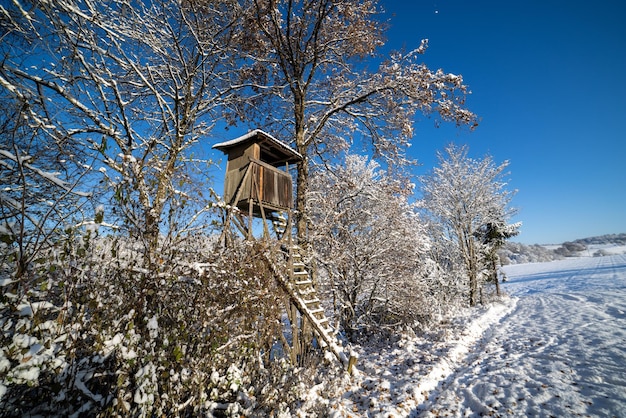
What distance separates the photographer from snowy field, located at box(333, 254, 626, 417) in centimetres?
420

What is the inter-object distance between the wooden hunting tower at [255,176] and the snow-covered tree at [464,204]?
523 inches

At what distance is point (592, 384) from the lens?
4.43 metres

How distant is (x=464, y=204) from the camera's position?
17.7 metres

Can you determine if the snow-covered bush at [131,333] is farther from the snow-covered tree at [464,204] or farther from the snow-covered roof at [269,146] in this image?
the snow-covered tree at [464,204]

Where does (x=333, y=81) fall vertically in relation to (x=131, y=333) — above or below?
above

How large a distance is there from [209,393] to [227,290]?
4.00ft

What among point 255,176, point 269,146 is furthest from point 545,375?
point 269,146

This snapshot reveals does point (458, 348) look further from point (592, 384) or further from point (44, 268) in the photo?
point (44, 268)

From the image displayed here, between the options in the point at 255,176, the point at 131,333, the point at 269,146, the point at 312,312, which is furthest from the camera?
the point at 269,146

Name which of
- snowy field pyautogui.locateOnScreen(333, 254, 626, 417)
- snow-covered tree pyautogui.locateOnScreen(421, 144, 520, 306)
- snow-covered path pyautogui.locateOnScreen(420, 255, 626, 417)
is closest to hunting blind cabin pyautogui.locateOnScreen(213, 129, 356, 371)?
snowy field pyautogui.locateOnScreen(333, 254, 626, 417)

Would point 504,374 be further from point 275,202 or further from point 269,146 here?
point 269,146

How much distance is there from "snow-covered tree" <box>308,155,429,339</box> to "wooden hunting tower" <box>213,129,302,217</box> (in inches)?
50.6

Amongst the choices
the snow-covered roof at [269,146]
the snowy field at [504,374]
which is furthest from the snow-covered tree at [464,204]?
the snow-covered roof at [269,146]

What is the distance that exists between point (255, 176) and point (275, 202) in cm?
110
